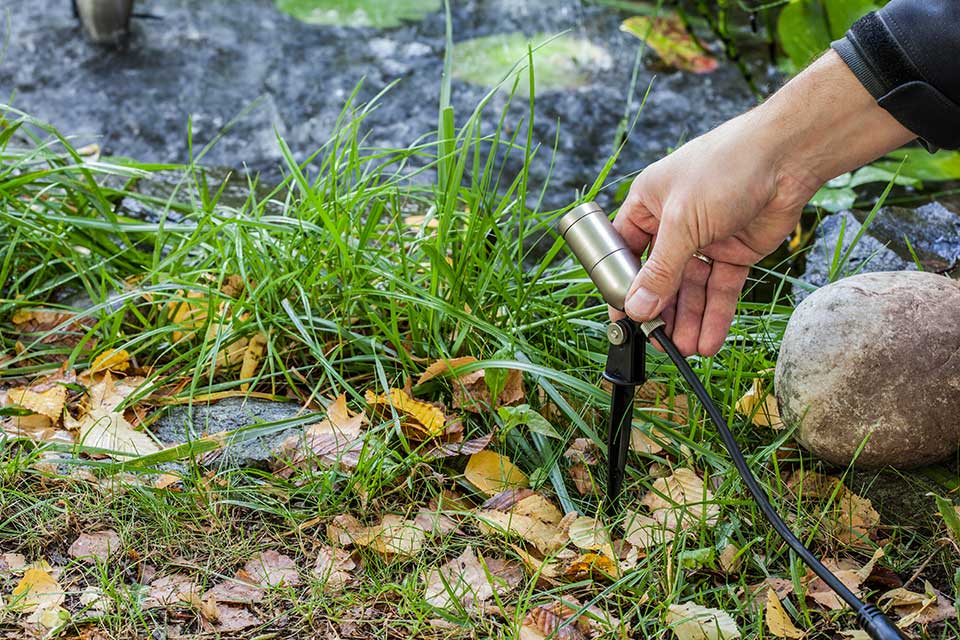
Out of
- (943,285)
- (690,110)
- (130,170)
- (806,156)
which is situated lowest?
(690,110)

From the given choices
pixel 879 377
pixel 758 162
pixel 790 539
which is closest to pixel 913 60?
pixel 758 162

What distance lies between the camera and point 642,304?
1654mm

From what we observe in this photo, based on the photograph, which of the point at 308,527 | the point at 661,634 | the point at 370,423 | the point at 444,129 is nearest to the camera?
the point at 661,634

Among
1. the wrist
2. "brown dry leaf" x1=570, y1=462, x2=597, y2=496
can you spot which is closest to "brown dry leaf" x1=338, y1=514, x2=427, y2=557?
"brown dry leaf" x1=570, y1=462, x2=597, y2=496

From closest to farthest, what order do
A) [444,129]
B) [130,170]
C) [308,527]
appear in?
[308,527] < [444,129] < [130,170]

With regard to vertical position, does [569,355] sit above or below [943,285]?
below

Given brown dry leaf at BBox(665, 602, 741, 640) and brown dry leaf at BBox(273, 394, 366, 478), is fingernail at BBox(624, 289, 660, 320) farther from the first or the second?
brown dry leaf at BBox(273, 394, 366, 478)

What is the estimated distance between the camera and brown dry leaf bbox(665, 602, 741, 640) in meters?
1.61

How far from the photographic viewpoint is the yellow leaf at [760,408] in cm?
214

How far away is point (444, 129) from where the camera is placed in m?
2.40

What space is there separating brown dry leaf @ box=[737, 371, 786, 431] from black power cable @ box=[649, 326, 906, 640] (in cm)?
52

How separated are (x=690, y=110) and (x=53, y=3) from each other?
3427 mm

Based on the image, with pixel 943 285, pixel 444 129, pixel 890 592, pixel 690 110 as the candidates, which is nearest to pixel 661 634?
pixel 890 592

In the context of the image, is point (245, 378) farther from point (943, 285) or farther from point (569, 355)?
point (943, 285)
